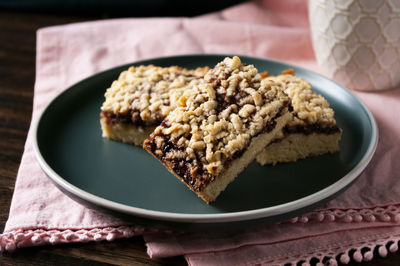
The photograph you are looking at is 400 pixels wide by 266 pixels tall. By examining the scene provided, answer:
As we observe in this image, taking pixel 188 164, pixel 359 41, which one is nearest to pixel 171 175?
pixel 188 164

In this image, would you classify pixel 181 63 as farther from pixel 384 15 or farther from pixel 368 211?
pixel 368 211

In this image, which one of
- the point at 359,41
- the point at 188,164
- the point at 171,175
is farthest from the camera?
the point at 359,41

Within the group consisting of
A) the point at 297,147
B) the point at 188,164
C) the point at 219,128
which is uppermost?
the point at 219,128

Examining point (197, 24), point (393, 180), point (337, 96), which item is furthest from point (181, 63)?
point (393, 180)

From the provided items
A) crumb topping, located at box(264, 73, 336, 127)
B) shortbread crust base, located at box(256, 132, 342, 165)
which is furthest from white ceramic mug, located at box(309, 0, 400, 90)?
shortbread crust base, located at box(256, 132, 342, 165)

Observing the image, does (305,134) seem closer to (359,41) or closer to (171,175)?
(171,175)

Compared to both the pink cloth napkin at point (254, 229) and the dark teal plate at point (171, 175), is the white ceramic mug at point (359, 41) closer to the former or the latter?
the pink cloth napkin at point (254, 229)
